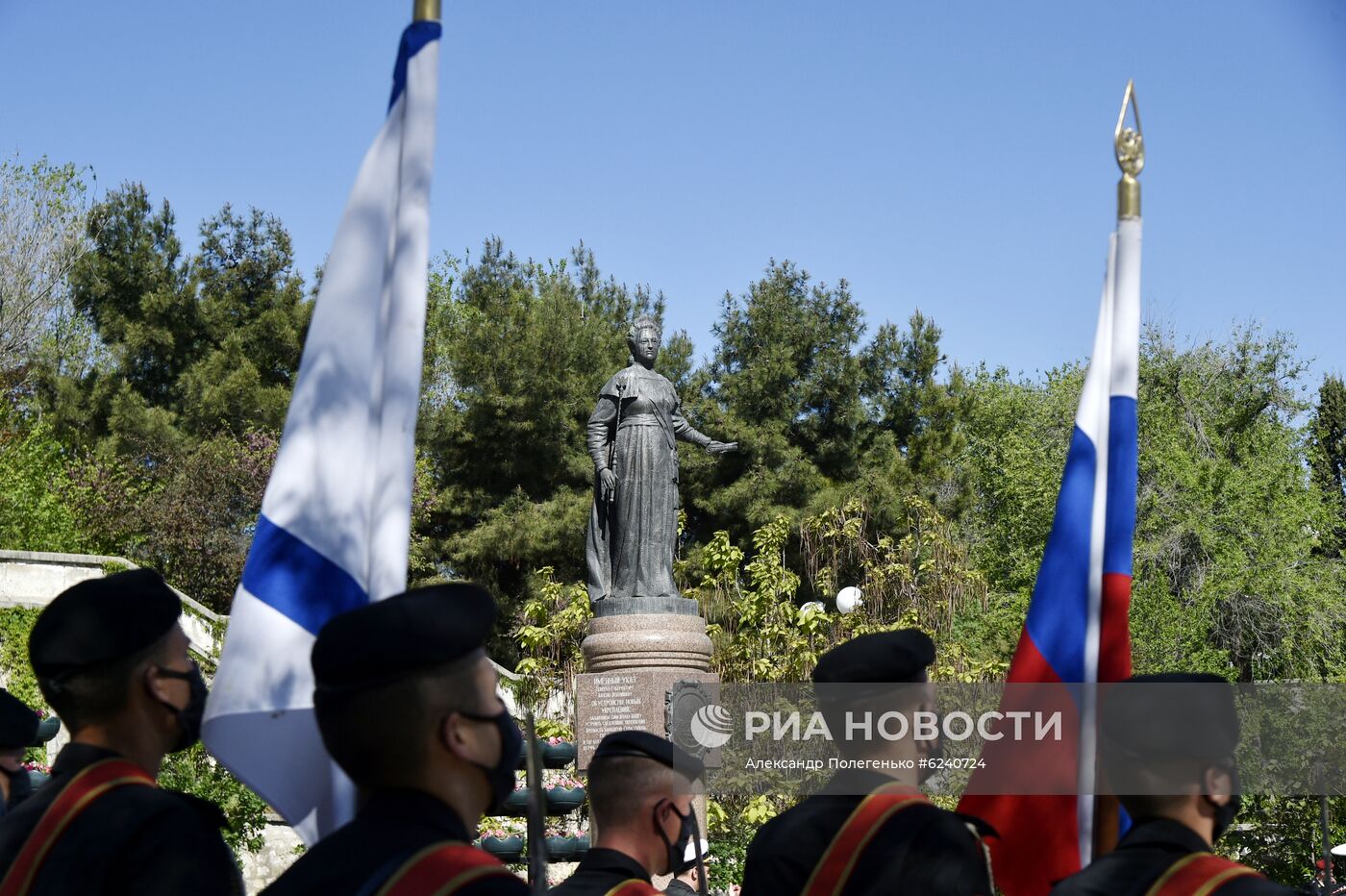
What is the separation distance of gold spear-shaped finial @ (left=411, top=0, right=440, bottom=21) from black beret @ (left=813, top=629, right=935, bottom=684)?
1732 mm

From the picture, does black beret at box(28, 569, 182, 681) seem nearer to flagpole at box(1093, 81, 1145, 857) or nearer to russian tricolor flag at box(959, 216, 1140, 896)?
russian tricolor flag at box(959, 216, 1140, 896)

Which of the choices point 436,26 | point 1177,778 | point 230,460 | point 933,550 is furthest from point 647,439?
point 230,460

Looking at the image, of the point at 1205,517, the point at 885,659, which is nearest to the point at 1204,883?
the point at 885,659

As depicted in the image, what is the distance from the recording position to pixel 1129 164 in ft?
14.3

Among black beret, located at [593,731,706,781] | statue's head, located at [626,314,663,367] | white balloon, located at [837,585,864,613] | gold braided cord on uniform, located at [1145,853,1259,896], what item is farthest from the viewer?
white balloon, located at [837,585,864,613]

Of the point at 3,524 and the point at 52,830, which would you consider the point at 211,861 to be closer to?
the point at 52,830

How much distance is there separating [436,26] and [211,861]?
2.01 m

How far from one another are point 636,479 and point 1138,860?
9.70 meters

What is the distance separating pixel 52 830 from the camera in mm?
2436

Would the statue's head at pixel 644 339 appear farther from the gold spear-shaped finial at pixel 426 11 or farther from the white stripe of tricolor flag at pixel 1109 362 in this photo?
the gold spear-shaped finial at pixel 426 11

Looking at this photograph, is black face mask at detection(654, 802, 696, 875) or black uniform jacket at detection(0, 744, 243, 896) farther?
black face mask at detection(654, 802, 696, 875)

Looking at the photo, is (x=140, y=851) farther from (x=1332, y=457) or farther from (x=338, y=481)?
(x=1332, y=457)

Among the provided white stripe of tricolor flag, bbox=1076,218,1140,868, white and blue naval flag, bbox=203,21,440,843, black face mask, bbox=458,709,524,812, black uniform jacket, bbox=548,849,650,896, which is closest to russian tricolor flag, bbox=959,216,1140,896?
white stripe of tricolor flag, bbox=1076,218,1140,868

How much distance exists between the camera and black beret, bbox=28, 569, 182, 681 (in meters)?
2.61
